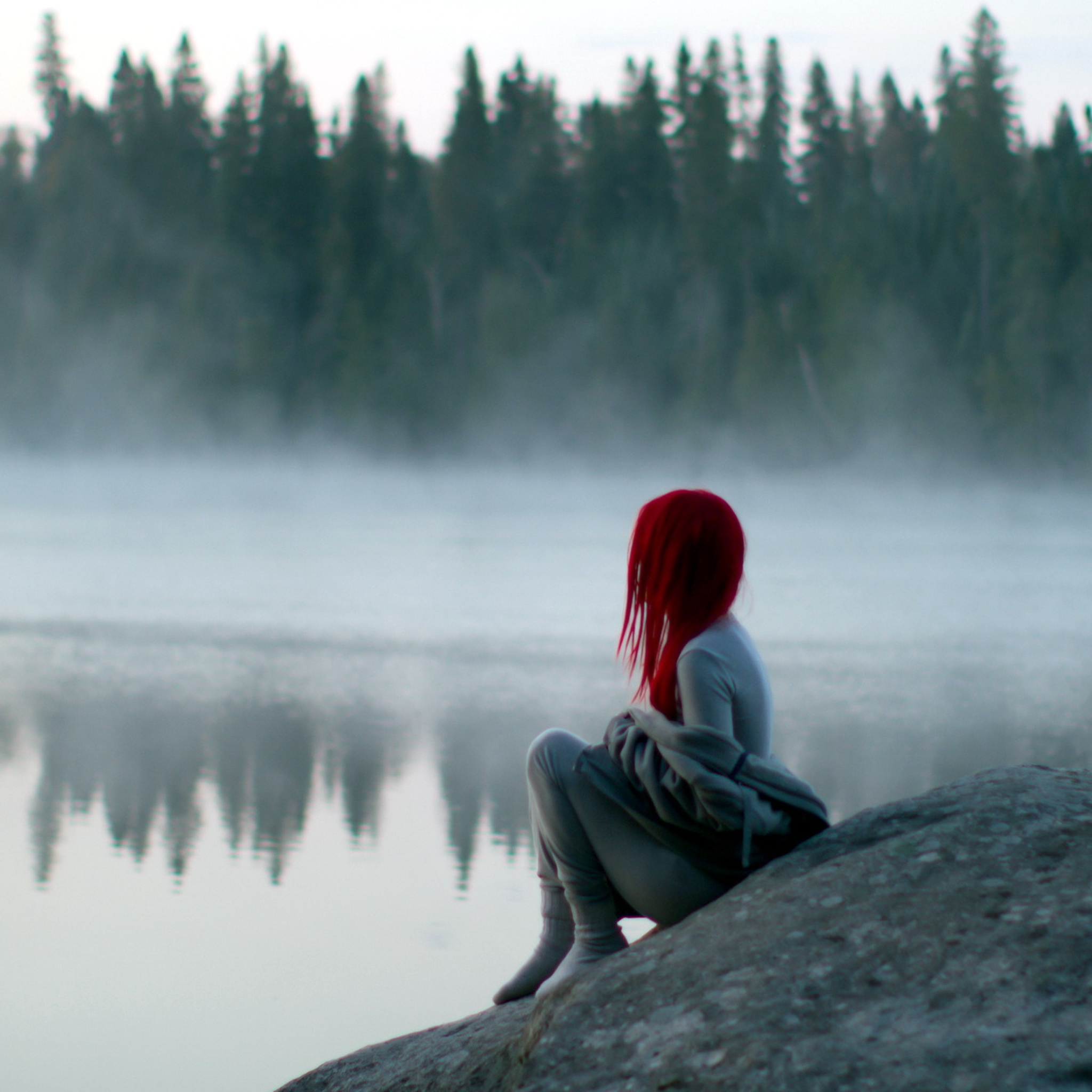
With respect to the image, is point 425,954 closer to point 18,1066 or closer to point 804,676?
point 18,1066

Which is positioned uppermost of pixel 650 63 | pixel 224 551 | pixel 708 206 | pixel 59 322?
pixel 650 63

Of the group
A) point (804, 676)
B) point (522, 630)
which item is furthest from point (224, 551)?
point (804, 676)

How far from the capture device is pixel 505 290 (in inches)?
1478

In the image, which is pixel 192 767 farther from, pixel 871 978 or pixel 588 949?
pixel 871 978

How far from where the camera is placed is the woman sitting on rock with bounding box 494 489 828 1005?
2234mm

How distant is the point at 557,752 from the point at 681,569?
380 mm

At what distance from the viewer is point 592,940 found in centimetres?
240

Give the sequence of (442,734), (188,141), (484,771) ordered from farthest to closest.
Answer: (188,141), (442,734), (484,771)

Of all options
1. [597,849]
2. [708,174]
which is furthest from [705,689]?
[708,174]

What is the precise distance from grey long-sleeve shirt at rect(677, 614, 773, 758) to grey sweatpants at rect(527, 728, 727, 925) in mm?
217

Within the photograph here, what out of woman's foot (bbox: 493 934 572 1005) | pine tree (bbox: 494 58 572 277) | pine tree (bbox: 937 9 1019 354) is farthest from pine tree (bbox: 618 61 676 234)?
woman's foot (bbox: 493 934 572 1005)

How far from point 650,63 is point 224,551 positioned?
27.3 metres

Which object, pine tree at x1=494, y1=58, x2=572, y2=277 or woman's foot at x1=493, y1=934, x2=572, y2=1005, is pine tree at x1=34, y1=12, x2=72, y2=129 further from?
woman's foot at x1=493, y1=934, x2=572, y2=1005

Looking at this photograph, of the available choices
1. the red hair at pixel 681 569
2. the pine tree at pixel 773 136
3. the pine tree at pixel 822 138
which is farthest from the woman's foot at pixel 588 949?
the pine tree at pixel 822 138
